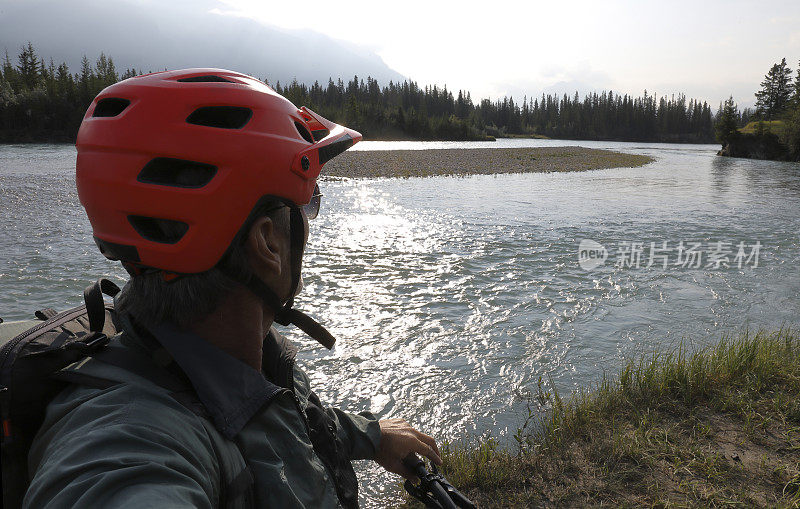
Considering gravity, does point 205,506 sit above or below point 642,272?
above

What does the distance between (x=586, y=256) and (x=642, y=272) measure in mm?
1573

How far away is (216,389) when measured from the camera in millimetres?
1662

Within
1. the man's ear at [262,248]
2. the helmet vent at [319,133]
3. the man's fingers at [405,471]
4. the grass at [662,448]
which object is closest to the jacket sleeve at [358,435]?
the man's fingers at [405,471]

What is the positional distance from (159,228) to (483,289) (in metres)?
8.49

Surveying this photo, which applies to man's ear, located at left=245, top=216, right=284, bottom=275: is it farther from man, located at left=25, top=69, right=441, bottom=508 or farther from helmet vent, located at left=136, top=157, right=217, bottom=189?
helmet vent, located at left=136, top=157, right=217, bottom=189

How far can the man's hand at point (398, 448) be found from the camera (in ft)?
8.46

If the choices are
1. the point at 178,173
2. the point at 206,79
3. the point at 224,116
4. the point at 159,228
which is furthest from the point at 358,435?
the point at 206,79

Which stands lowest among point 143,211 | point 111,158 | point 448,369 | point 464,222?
point 448,369

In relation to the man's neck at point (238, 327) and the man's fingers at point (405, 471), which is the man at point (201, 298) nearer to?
the man's neck at point (238, 327)

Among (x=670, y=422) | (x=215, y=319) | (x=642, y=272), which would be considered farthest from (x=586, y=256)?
(x=215, y=319)

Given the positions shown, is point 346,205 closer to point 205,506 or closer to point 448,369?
point 448,369

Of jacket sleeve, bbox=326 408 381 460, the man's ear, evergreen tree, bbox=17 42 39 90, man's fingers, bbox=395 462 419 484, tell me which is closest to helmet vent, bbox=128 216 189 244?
the man's ear

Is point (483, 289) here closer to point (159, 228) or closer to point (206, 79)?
point (206, 79)

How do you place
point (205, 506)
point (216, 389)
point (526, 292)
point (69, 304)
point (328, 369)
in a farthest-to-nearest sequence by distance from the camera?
point (526, 292)
point (69, 304)
point (328, 369)
point (216, 389)
point (205, 506)
